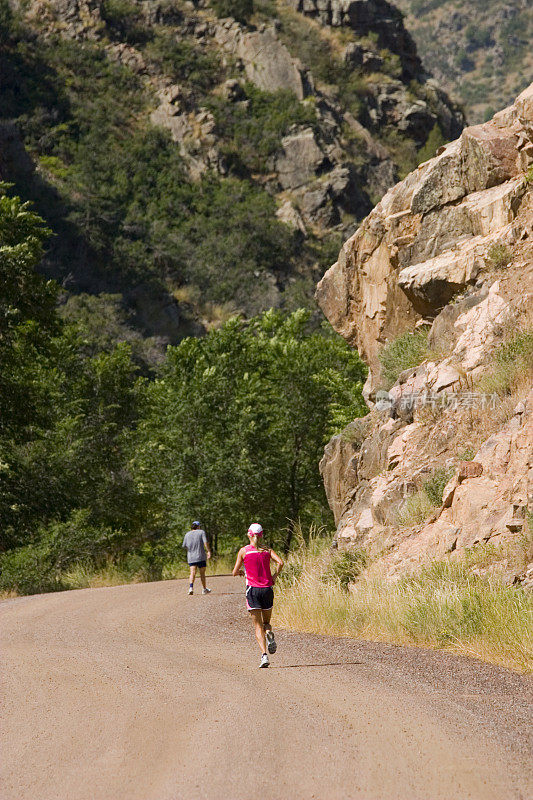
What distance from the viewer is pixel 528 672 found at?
25.5ft

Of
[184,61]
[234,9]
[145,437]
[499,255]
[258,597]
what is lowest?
[145,437]

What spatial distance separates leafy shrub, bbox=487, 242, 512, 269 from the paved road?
8.99 m

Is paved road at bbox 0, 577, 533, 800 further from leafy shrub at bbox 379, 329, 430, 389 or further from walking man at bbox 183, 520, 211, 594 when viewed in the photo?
leafy shrub at bbox 379, 329, 430, 389

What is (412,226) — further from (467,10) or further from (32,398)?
(467,10)

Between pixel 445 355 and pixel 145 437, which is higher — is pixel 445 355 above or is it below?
above

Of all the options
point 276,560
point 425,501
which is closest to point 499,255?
point 425,501

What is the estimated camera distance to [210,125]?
78.1m

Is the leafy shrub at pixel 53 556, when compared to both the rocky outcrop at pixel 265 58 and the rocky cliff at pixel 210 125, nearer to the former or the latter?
the rocky cliff at pixel 210 125

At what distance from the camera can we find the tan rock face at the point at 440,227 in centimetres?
1761

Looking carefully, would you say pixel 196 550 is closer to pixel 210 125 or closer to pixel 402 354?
pixel 402 354

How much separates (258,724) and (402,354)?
13.0 meters

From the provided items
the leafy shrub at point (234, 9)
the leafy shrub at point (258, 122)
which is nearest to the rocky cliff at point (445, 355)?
the leafy shrub at point (258, 122)

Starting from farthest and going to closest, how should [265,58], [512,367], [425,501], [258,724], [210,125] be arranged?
[265,58] < [210,125] < [512,367] < [425,501] < [258,724]

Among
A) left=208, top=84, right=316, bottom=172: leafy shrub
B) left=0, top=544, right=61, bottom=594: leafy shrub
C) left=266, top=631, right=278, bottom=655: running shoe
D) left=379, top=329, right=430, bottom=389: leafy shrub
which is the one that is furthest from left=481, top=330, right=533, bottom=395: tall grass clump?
left=208, top=84, right=316, bottom=172: leafy shrub
